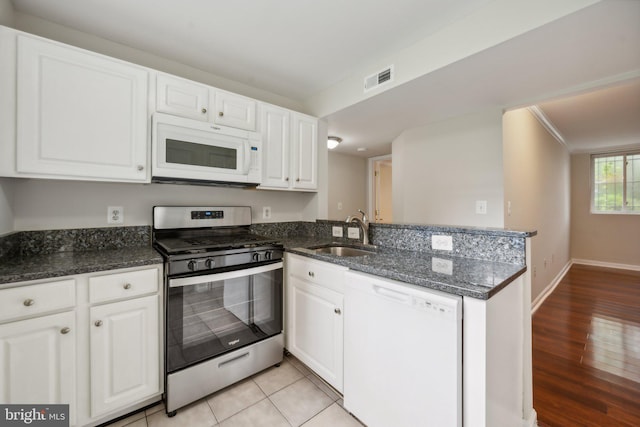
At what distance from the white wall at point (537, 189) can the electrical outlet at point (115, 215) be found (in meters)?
2.91

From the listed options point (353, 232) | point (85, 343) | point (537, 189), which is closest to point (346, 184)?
point (353, 232)

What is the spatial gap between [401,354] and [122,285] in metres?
1.49

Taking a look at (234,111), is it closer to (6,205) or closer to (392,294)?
(6,205)

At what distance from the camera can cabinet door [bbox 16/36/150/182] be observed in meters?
1.37

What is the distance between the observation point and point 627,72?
1.64m

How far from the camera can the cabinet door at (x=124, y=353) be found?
1.35m

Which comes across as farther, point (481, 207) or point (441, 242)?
point (481, 207)

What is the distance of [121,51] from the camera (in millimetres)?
1890

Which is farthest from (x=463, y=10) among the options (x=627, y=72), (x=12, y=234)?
(x=12, y=234)

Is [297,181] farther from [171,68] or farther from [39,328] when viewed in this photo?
[39,328]

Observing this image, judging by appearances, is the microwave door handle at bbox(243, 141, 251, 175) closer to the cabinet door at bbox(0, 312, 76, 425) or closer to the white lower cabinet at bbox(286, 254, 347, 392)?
the white lower cabinet at bbox(286, 254, 347, 392)

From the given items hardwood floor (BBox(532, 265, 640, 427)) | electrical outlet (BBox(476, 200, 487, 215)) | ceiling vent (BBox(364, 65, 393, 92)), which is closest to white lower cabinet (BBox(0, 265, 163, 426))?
ceiling vent (BBox(364, 65, 393, 92))

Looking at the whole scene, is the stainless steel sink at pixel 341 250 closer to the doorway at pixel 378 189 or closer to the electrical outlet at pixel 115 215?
the electrical outlet at pixel 115 215

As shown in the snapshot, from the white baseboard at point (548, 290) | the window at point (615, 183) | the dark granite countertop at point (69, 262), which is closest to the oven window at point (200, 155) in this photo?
the dark granite countertop at point (69, 262)
